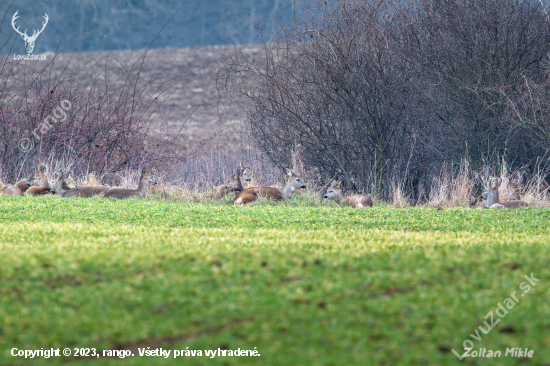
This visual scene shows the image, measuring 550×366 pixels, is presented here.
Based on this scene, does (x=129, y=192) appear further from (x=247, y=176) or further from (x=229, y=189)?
(x=247, y=176)

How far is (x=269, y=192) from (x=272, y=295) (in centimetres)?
989

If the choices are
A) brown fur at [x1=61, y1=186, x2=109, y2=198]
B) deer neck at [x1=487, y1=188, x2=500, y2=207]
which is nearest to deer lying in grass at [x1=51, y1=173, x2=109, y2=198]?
brown fur at [x1=61, y1=186, x2=109, y2=198]

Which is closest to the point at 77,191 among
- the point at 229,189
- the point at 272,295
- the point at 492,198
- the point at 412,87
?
the point at 229,189

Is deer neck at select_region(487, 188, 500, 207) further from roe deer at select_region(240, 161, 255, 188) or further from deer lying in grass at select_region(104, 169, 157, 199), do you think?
deer lying in grass at select_region(104, 169, 157, 199)

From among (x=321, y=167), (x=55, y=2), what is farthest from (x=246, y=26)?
(x=321, y=167)

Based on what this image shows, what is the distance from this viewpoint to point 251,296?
4.52 m

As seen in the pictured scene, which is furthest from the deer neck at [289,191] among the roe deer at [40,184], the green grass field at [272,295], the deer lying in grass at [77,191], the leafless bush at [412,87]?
the green grass field at [272,295]

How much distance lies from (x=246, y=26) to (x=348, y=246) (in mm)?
80881

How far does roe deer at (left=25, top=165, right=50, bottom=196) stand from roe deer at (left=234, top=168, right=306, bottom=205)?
16.0ft

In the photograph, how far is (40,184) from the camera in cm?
1644

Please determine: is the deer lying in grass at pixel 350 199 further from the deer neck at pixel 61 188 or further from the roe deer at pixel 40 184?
the roe deer at pixel 40 184

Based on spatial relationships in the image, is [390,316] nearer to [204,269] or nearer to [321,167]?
[204,269]

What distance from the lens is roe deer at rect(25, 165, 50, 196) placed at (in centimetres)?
1499

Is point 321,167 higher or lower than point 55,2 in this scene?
lower
